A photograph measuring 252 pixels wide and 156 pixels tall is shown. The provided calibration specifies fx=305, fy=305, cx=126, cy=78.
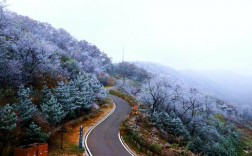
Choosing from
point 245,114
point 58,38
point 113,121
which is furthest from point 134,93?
point 245,114

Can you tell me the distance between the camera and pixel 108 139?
30.7 metres

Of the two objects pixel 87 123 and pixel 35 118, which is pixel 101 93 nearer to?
pixel 87 123

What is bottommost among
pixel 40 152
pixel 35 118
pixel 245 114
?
pixel 245 114

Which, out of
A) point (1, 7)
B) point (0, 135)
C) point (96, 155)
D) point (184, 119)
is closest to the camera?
point (0, 135)

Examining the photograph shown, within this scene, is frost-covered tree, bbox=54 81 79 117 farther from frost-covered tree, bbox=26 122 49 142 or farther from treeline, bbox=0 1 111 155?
frost-covered tree, bbox=26 122 49 142

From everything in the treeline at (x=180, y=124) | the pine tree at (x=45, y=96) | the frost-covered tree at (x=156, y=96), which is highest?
the pine tree at (x=45, y=96)

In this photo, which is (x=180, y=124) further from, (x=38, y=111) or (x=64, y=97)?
(x=38, y=111)

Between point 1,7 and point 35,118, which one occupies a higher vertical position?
point 1,7

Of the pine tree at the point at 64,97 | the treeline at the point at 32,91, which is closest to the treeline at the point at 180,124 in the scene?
the treeline at the point at 32,91

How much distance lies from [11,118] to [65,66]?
28.6 meters

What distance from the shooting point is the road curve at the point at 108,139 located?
86.4 feet

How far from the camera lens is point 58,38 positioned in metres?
79.1

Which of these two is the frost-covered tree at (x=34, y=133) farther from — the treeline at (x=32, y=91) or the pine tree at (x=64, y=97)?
the pine tree at (x=64, y=97)

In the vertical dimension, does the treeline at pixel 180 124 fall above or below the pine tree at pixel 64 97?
below
